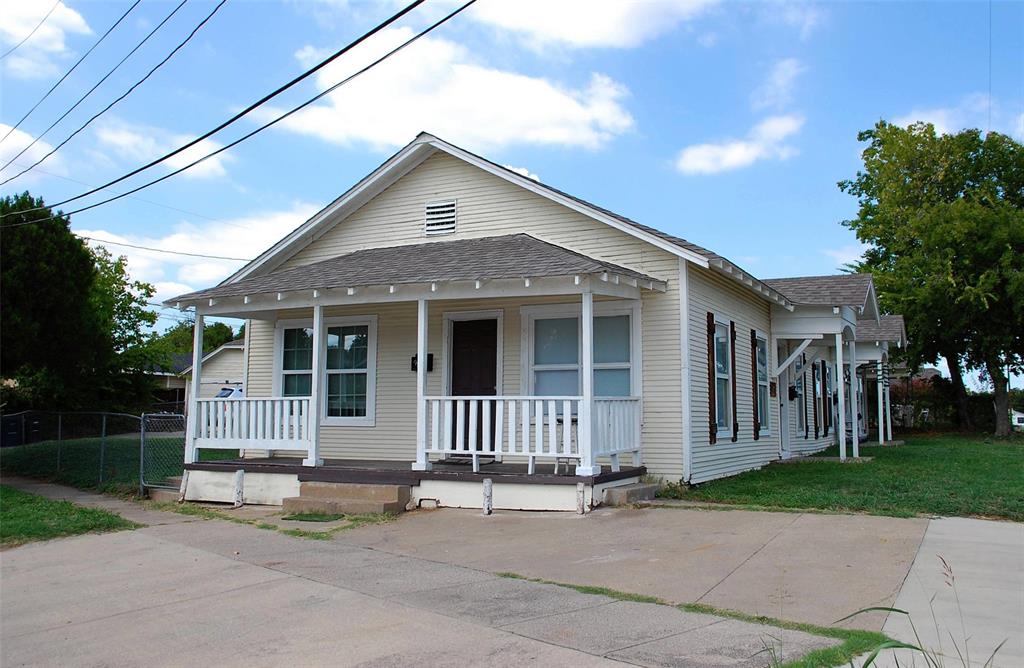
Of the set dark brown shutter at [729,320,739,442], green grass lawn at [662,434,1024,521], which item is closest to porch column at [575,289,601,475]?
green grass lawn at [662,434,1024,521]

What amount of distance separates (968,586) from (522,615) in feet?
11.4

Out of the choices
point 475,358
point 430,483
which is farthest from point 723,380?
point 430,483

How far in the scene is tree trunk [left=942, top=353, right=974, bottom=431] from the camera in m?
30.7

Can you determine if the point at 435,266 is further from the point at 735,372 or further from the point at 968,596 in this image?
the point at 968,596

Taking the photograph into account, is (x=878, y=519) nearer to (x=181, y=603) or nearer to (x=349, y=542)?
(x=349, y=542)

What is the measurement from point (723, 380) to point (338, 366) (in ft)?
20.7

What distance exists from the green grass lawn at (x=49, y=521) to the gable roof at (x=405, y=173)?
4386mm

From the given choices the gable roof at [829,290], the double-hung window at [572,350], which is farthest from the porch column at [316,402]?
the gable roof at [829,290]

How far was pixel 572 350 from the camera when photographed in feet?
39.5

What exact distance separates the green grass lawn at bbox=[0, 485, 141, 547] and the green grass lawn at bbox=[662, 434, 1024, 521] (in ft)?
23.5

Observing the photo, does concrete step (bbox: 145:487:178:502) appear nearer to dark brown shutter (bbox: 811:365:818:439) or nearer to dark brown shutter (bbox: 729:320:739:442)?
dark brown shutter (bbox: 729:320:739:442)

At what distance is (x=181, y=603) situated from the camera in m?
6.39

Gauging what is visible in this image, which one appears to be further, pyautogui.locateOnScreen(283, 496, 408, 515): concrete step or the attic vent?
the attic vent

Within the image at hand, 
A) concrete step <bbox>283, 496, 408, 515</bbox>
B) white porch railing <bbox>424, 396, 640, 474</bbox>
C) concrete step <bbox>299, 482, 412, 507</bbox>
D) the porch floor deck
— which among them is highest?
white porch railing <bbox>424, 396, 640, 474</bbox>
